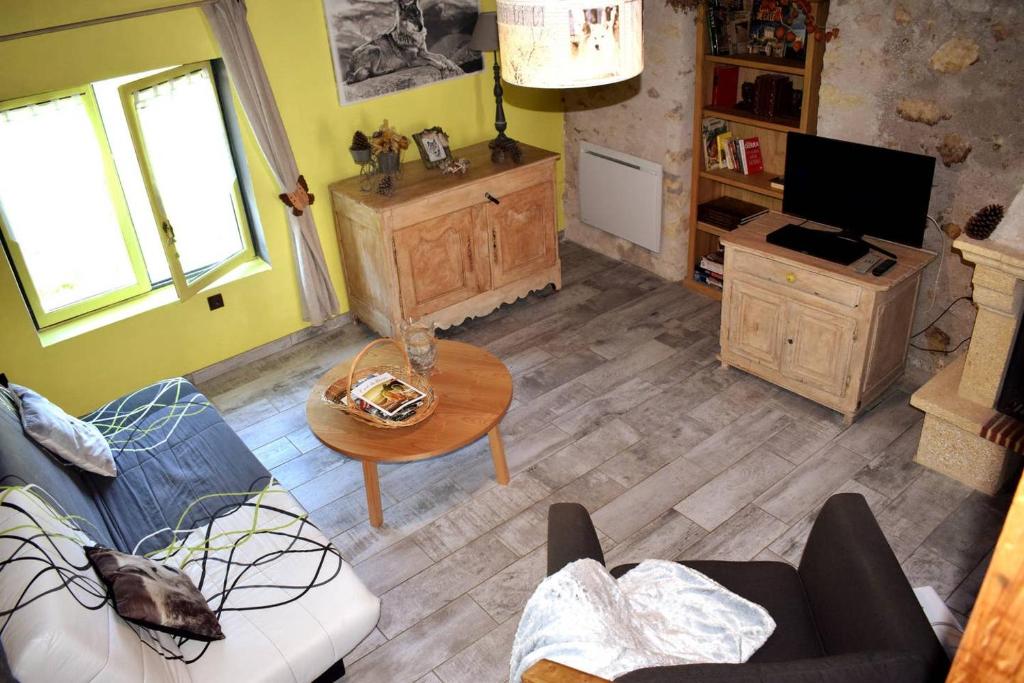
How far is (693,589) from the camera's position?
7.70 feet

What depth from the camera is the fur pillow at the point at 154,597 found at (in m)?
2.28

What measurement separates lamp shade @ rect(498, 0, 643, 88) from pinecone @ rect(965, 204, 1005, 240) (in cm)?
267

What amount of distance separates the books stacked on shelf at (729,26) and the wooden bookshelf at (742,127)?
45 mm

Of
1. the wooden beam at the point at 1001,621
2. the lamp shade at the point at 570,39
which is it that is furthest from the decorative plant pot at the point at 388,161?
the wooden beam at the point at 1001,621

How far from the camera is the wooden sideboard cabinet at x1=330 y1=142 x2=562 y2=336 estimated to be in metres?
4.55

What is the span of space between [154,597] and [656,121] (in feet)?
13.1

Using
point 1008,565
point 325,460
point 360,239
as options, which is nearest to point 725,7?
point 360,239

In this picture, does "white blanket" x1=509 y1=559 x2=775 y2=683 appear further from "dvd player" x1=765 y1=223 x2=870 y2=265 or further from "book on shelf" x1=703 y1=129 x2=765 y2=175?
"book on shelf" x1=703 y1=129 x2=765 y2=175

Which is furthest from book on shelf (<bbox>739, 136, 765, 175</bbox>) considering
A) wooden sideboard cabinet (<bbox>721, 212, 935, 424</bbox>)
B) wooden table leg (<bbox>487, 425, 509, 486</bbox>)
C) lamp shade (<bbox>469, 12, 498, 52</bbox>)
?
wooden table leg (<bbox>487, 425, 509, 486</bbox>)

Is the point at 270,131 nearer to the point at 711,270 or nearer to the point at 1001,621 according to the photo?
the point at 711,270

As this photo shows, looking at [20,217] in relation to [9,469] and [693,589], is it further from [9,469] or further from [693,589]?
[693,589]

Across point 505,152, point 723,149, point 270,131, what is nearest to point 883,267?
point 723,149

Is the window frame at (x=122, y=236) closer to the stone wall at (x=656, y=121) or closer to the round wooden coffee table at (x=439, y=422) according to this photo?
the round wooden coffee table at (x=439, y=422)

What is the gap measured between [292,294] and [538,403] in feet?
5.55
